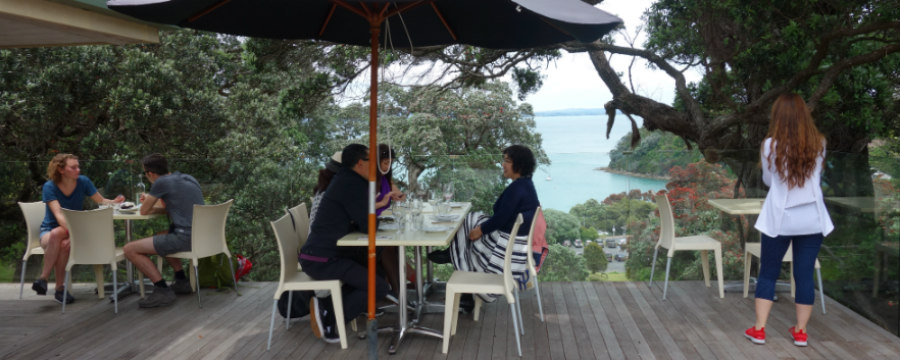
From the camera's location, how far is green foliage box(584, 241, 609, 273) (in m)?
6.48

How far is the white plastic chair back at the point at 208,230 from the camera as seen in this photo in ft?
17.5

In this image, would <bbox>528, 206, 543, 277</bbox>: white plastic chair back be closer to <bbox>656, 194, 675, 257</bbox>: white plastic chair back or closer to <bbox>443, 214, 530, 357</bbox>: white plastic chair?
<bbox>443, 214, 530, 357</bbox>: white plastic chair

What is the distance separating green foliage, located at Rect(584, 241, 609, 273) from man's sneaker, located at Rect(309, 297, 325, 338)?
9.62 feet

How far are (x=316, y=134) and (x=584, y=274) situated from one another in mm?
10443

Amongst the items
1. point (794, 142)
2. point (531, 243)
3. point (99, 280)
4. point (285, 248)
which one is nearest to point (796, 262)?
point (794, 142)

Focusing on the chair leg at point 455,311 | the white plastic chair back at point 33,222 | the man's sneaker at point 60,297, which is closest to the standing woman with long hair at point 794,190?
the chair leg at point 455,311

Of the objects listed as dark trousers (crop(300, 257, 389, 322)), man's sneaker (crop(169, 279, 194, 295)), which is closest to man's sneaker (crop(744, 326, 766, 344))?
dark trousers (crop(300, 257, 389, 322))

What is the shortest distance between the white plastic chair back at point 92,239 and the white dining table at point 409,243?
2.22 metres

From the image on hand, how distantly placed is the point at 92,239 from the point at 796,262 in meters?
5.05

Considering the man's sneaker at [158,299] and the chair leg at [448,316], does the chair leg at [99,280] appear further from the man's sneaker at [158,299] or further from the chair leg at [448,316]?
the chair leg at [448,316]

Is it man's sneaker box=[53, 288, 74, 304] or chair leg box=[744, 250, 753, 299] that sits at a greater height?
chair leg box=[744, 250, 753, 299]

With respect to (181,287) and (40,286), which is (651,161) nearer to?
(181,287)

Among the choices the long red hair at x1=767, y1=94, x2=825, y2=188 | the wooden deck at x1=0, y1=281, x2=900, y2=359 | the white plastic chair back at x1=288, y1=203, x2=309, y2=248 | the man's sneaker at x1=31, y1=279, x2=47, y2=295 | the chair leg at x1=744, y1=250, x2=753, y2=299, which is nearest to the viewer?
the long red hair at x1=767, y1=94, x2=825, y2=188

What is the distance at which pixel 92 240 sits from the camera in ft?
17.4
